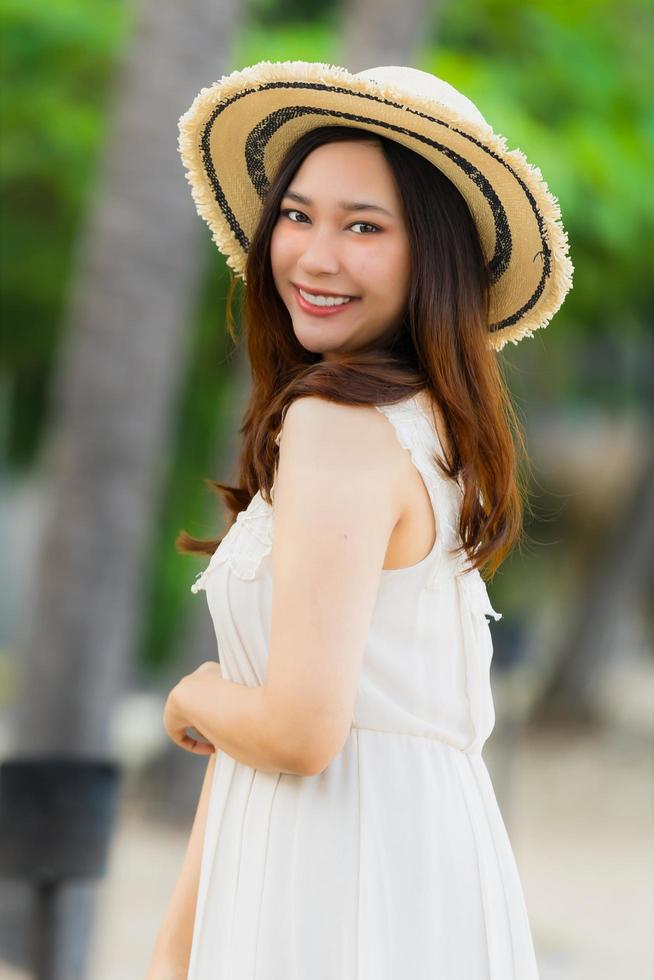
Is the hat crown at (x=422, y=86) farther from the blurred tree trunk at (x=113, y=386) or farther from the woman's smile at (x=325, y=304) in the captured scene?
the blurred tree trunk at (x=113, y=386)

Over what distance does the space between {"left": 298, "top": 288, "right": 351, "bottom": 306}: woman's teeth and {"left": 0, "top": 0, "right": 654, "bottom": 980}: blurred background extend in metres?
0.63

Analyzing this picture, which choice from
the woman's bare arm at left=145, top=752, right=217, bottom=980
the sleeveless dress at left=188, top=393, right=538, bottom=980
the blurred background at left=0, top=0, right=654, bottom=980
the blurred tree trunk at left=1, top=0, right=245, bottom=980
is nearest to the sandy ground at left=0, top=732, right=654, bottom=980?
the blurred background at left=0, top=0, right=654, bottom=980

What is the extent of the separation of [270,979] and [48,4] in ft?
21.0

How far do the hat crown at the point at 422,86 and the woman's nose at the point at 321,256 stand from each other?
211 millimetres

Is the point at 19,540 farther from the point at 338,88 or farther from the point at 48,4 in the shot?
the point at 338,88

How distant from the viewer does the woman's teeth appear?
195cm

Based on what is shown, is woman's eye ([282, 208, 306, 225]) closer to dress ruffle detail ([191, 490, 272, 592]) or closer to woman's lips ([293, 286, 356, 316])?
woman's lips ([293, 286, 356, 316])

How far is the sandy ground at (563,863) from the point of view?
6.09 metres

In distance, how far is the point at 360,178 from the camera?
75.7 inches

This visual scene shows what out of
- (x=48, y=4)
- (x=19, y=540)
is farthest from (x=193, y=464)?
(x=48, y=4)

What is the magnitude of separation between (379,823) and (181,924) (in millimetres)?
366

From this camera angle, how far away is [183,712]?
6.30ft

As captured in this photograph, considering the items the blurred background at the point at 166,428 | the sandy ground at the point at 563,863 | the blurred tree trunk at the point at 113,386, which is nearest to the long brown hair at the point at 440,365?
the blurred background at the point at 166,428

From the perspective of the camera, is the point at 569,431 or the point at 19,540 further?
the point at 569,431
